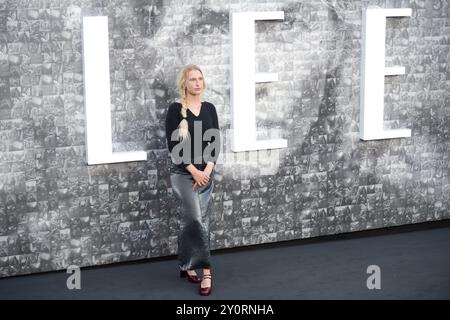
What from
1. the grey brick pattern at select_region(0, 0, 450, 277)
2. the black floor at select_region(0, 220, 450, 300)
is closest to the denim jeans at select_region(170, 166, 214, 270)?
the black floor at select_region(0, 220, 450, 300)

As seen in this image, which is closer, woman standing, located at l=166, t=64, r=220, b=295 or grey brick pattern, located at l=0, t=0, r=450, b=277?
woman standing, located at l=166, t=64, r=220, b=295

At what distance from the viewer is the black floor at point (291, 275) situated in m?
7.07

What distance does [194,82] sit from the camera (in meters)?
7.02

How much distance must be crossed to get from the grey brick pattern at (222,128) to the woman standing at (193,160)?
821 mm

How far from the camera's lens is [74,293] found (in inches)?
280

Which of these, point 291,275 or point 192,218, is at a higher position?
point 192,218

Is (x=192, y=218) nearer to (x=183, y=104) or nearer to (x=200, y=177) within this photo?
(x=200, y=177)

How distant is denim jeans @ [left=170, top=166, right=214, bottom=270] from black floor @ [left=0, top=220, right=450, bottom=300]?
0.26 metres

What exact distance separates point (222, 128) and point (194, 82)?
1.17 meters

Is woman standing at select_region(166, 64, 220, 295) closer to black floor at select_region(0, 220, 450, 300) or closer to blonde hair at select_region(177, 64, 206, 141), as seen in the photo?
blonde hair at select_region(177, 64, 206, 141)

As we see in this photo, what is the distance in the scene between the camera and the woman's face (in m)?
7.01

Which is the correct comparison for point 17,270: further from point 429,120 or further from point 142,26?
point 429,120

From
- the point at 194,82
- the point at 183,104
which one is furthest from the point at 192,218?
the point at 194,82
